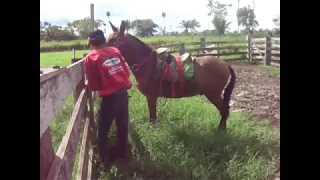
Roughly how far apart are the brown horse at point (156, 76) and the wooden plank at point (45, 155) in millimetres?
3553

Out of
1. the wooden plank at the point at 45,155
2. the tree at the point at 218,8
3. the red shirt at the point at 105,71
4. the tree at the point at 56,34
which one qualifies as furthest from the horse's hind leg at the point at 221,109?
the tree at the point at 218,8

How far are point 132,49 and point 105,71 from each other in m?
1.70

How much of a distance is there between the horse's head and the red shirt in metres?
1.40

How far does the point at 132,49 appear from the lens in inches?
197

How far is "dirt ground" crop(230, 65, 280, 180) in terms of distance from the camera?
6340mm

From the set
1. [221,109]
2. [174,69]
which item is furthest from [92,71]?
[221,109]

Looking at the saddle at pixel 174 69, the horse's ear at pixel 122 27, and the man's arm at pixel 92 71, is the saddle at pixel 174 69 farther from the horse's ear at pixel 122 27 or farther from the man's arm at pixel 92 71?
the man's arm at pixel 92 71

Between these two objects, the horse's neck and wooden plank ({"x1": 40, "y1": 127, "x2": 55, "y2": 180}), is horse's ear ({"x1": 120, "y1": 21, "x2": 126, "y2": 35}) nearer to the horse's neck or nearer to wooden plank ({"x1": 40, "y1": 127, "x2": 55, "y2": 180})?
the horse's neck

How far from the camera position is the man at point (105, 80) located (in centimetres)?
339

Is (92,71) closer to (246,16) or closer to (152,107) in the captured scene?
(152,107)

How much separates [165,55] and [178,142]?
152 centimetres
